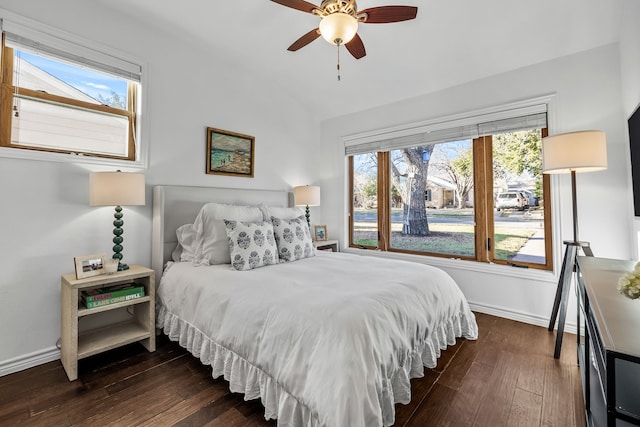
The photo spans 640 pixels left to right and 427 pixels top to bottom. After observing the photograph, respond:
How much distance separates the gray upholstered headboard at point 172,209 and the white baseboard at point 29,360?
85 cm

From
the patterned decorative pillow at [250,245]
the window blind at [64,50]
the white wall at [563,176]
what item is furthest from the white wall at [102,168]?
the white wall at [563,176]

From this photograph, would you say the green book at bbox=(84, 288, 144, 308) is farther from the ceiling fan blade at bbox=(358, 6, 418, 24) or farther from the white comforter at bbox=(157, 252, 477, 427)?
the ceiling fan blade at bbox=(358, 6, 418, 24)

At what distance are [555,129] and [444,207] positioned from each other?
1.31m

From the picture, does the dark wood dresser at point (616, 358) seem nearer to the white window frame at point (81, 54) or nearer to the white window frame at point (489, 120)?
the white window frame at point (489, 120)

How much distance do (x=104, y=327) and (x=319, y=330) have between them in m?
2.13

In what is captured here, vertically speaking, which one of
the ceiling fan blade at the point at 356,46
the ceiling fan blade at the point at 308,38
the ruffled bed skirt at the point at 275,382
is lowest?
the ruffled bed skirt at the point at 275,382

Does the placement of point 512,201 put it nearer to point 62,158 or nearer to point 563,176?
point 563,176

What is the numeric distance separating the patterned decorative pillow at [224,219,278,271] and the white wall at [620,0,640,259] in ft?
9.18

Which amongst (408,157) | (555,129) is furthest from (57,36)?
(555,129)

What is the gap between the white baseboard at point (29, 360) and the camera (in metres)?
1.97

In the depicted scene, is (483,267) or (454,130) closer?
(483,267)

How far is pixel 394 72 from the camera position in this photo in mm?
3283

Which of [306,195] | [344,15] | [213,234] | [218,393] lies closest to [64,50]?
[213,234]

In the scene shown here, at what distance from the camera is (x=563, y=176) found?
2.64 m
